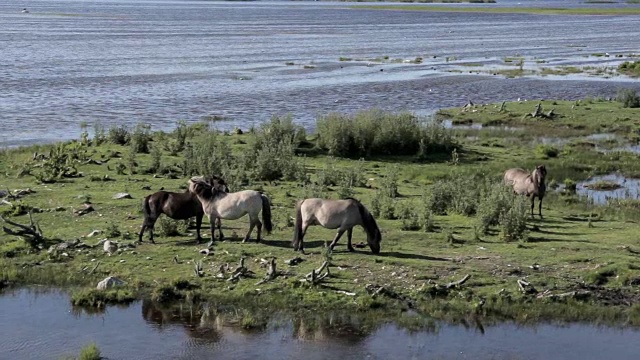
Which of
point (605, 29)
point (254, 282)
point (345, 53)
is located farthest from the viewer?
point (605, 29)

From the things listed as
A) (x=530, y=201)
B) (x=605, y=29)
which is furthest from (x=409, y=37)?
(x=530, y=201)

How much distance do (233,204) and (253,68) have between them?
49.8 metres

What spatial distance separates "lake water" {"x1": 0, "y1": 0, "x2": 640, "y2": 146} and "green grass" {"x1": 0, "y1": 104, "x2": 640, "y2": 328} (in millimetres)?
13955

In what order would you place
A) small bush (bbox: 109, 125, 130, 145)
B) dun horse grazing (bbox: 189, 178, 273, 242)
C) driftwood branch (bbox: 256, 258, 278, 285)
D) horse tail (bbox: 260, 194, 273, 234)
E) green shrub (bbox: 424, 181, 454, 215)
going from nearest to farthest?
driftwood branch (bbox: 256, 258, 278, 285) → dun horse grazing (bbox: 189, 178, 273, 242) → horse tail (bbox: 260, 194, 273, 234) → green shrub (bbox: 424, 181, 454, 215) → small bush (bbox: 109, 125, 130, 145)

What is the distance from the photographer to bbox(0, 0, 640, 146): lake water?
150ft

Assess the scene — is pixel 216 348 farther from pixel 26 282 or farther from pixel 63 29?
pixel 63 29

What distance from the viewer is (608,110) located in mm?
41344

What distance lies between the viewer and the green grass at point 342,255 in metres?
15.9

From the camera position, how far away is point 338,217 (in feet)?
56.9

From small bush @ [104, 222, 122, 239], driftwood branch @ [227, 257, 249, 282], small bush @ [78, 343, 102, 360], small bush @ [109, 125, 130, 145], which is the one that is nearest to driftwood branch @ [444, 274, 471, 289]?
driftwood branch @ [227, 257, 249, 282]

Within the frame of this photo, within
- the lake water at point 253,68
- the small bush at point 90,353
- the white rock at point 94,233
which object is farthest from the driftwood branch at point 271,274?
the lake water at point 253,68

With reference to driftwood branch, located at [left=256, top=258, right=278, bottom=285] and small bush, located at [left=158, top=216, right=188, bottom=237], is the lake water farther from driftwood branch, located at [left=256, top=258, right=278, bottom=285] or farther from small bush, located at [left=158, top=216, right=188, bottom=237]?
driftwood branch, located at [left=256, top=258, right=278, bottom=285]

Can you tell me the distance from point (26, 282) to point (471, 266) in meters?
8.37

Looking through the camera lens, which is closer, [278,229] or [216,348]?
[216,348]
